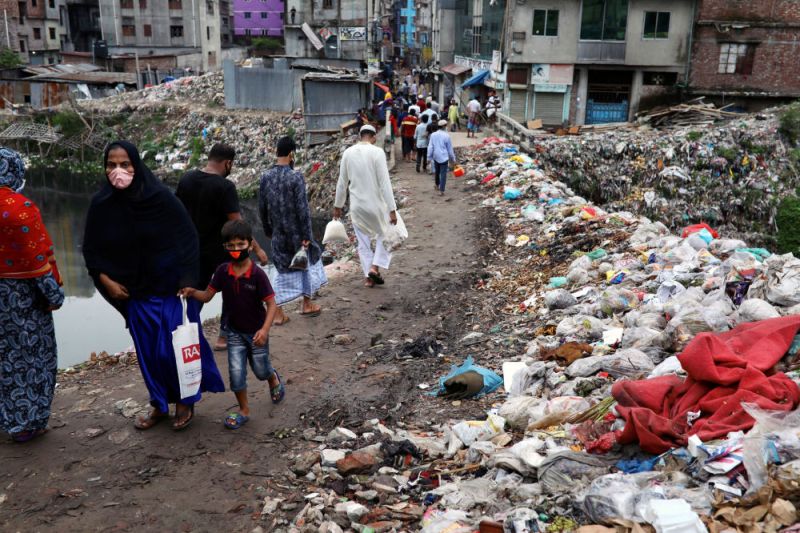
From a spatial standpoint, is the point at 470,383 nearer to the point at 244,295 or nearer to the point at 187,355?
the point at 244,295

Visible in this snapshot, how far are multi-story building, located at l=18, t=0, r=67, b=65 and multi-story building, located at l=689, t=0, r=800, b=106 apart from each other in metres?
39.0

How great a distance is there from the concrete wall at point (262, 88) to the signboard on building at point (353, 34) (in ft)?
38.0

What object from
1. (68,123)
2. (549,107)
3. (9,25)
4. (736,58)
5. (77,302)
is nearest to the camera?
(77,302)

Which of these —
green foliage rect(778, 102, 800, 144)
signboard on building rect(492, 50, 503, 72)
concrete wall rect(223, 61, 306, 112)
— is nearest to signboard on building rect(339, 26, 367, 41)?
signboard on building rect(492, 50, 503, 72)

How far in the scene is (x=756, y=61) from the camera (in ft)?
82.2

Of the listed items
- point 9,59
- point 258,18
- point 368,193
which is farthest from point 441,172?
point 258,18

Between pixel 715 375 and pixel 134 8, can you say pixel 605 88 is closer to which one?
pixel 715 375

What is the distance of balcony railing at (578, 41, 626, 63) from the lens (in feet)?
80.5

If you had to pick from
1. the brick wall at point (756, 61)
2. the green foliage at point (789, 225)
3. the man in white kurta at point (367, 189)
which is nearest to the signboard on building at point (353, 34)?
the brick wall at point (756, 61)

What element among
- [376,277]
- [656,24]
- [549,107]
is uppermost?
[656,24]

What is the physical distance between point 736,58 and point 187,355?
86.5 feet

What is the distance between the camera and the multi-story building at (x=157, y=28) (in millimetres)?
43781

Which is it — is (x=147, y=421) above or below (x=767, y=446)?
below

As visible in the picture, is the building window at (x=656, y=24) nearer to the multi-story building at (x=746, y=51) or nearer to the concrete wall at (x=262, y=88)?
the multi-story building at (x=746, y=51)
